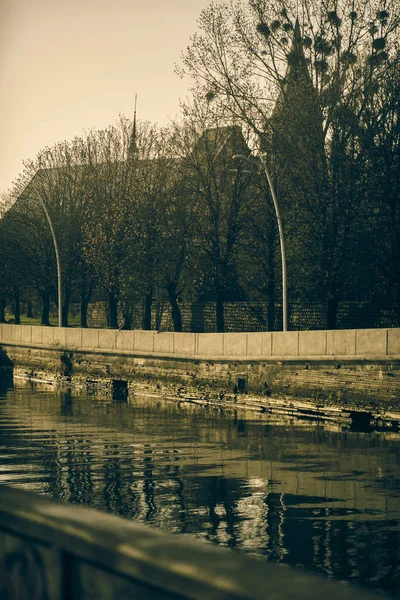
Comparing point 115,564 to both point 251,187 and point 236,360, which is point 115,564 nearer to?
point 236,360

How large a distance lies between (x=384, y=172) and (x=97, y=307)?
32554 millimetres

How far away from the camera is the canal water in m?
12.4

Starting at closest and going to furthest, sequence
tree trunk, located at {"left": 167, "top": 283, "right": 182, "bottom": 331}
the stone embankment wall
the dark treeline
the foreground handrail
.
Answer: the foreground handrail < the stone embankment wall < the dark treeline < tree trunk, located at {"left": 167, "top": 283, "right": 182, "bottom": 331}

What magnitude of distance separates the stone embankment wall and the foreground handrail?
21.9 m

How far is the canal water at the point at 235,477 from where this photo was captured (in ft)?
40.5

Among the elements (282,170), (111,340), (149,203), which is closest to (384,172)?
(282,170)

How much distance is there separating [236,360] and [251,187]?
1430cm

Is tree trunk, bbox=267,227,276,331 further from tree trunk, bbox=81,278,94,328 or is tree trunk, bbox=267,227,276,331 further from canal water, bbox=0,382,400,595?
tree trunk, bbox=81,278,94,328

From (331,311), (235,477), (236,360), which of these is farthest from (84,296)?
(235,477)

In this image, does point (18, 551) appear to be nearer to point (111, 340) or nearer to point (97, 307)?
point (111, 340)

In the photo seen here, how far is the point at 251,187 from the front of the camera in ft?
140

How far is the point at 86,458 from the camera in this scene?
65.2 ft

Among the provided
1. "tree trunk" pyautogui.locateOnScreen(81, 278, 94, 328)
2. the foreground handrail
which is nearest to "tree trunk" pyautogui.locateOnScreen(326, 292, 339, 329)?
"tree trunk" pyautogui.locateOnScreen(81, 278, 94, 328)

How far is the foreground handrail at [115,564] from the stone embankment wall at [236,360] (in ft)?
72.0
